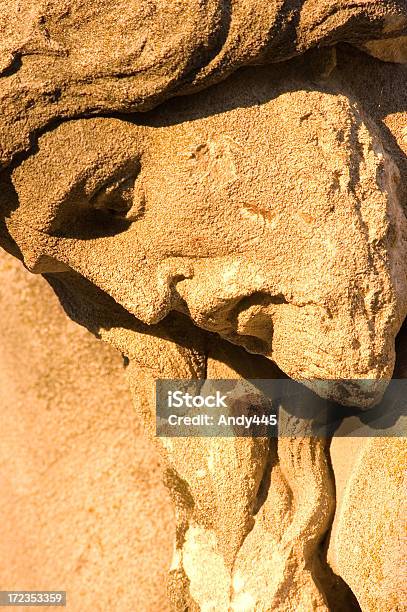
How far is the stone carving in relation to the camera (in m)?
0.72

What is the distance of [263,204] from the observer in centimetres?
77

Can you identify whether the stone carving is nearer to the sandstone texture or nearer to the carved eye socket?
the carved eye socket

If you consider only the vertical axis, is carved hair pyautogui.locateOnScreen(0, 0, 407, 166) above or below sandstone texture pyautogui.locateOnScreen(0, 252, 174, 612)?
above

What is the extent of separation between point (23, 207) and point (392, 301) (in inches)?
13.5

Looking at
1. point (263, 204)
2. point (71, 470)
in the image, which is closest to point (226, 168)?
point (263, 204)

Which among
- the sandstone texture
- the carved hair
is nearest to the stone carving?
the carved hair

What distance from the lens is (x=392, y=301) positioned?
31.0 inches

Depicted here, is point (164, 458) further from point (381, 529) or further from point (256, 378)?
point (381, 529)

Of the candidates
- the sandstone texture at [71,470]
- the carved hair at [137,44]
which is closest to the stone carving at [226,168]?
the carved hair at [137,44]

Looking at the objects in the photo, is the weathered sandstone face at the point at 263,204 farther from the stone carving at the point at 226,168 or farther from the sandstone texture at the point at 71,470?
the sandstone texture at the point at 71,470

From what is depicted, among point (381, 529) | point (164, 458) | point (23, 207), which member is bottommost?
point (381, 529)

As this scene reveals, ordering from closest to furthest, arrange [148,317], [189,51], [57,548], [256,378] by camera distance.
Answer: [189,51] < [148,317] < [256,378] < [57,548]

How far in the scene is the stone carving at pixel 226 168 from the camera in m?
0.72

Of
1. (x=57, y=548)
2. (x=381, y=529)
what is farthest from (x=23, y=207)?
(x=57, y=548)
